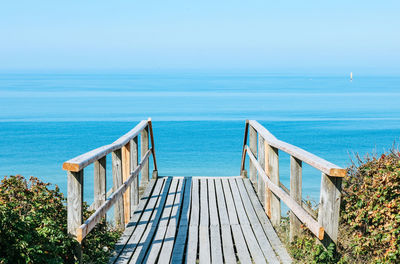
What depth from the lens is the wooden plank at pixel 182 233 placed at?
559cm

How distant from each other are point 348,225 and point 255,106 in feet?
208

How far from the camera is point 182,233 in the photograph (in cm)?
650

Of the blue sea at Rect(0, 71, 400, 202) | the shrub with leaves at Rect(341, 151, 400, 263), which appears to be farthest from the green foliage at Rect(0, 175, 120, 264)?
the blue sea at Rect(0, 71, 400, 202)

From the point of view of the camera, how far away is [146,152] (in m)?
9.63

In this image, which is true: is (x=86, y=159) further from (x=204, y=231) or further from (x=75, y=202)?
(x=204, y=231)

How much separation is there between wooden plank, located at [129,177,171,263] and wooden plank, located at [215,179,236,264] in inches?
35.0

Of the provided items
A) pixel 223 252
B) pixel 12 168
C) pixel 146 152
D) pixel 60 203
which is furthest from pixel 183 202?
pixel 12 168

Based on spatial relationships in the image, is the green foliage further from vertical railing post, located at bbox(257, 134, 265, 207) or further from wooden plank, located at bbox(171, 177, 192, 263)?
→ vertical railing post, located at bbox(257, 134, 265, 207)

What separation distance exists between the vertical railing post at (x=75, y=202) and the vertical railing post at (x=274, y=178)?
10.1 feet

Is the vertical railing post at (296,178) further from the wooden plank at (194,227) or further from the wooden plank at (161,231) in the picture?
the wooden plank at (161,231)

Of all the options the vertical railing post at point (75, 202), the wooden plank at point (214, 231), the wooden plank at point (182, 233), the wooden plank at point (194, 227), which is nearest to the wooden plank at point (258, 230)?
the wooden plank at point (214, 231)

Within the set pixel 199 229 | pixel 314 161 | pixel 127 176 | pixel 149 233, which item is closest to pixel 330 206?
pixel 314 161

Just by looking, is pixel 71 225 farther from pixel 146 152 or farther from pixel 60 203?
pixel 146 152

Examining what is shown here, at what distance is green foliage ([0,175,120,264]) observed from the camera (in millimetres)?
4102
